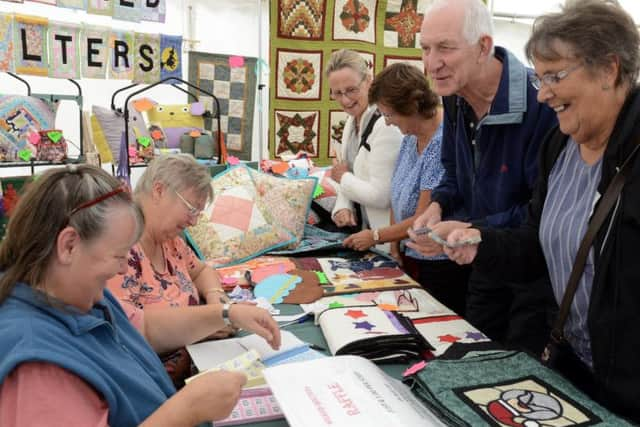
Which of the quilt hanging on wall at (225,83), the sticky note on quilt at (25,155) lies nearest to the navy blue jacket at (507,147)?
the sticky note on quilt at (25,155)

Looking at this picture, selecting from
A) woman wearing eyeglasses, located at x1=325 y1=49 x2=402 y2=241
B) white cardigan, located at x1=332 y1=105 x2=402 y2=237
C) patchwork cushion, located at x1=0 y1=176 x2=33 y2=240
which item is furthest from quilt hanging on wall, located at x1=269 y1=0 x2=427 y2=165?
patchwork cushion, located at x1=0 y1=176 x2=33 y2=240

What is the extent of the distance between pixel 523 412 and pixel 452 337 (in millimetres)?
629

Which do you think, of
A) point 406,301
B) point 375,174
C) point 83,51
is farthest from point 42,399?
point 83,51

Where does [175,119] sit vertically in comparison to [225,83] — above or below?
below

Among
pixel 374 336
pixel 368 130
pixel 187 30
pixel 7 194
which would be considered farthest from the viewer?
pixel 187 30

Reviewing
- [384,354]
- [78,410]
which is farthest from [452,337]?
[78,410]

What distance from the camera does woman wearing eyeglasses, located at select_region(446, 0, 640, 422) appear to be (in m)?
1.13

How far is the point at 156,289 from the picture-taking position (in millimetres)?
1620

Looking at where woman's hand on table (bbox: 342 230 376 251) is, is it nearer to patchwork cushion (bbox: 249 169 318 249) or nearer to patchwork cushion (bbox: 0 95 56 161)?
patchwork cushion (bbox: 249 169 318 249)

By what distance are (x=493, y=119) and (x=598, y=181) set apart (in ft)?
1.80

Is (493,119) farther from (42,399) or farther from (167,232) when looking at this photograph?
(42,399)

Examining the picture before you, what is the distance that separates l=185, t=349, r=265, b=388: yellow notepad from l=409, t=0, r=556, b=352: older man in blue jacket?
0.65 metres

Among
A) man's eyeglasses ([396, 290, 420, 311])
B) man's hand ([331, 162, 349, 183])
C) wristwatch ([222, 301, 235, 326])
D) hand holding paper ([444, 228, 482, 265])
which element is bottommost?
man's eyeglasses ([396, 290, 420, 311])

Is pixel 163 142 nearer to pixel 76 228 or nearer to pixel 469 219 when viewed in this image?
pixel 469 219
